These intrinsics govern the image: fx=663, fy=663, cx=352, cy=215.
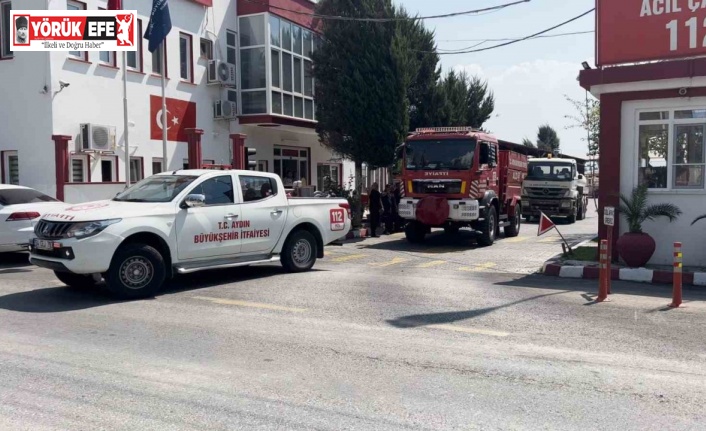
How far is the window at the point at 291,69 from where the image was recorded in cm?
2428

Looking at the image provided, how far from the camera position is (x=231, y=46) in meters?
24.1

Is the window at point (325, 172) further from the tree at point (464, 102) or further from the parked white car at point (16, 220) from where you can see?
the parked white car at point (16, 220)

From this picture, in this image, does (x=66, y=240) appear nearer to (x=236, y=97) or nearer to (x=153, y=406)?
(x=153, y=406)

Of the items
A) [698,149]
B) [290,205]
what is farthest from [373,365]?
[698,149]

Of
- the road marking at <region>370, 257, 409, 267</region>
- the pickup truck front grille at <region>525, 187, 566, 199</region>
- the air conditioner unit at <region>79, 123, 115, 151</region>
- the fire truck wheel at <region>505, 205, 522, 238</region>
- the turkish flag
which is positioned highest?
the turkish flag

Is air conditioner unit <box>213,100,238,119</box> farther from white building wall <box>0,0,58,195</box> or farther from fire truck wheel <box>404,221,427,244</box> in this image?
fire truck wheel <box>404,221,427,244</box>

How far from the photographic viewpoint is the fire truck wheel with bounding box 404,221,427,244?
17719mm

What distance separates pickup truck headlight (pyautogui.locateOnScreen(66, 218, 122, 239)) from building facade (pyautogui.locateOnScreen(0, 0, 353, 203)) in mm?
8873

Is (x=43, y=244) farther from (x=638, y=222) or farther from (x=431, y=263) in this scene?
(x=638, y=222)

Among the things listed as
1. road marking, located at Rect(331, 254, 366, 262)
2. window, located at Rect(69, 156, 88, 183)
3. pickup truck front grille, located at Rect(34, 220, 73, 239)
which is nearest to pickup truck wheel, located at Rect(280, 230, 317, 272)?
road marking, located at Rect(331, 254, 366, 262)

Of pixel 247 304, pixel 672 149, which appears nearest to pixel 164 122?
pixel 247 304

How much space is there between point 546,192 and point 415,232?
33.0 feet

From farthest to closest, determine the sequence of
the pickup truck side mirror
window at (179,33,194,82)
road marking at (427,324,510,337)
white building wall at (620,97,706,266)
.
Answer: window at (179,33,194,82)
white building wall at (620,97,706,266)
the pickup truck side mirror
road marking at (427,324,510,337)

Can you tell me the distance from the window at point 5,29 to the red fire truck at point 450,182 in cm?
1140
